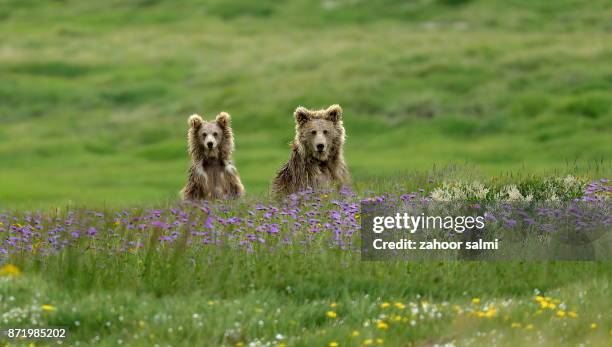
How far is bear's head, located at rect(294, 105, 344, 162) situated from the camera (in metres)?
15.3

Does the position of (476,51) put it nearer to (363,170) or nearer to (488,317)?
(363,170)

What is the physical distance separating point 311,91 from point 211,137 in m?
37.0

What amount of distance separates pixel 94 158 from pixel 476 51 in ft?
80.9

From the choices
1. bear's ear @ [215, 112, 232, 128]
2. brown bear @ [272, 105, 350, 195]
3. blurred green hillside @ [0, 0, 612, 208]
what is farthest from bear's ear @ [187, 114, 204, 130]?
blurred green hillside @ [0, 0, 612, 208]

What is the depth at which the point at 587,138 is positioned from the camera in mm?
40969

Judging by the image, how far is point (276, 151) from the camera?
A: 43188 millimetres

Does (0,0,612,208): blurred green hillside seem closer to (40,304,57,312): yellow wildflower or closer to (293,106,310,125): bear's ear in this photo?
(293,106,310,125): bear's ear

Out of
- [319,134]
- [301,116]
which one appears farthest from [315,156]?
[301,116]

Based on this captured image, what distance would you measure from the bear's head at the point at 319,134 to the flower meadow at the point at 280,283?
1935mm

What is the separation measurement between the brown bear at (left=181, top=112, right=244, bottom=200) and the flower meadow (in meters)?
2.26

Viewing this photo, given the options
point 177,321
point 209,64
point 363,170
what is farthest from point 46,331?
point 209,64

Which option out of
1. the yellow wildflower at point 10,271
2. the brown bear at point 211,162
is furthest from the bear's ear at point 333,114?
the yellow wildflower at point 10,271

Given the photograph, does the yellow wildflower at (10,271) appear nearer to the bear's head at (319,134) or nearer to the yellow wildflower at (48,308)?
the yellow wildflower at (48,308)

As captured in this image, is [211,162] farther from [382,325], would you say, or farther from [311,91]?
[311,91]
